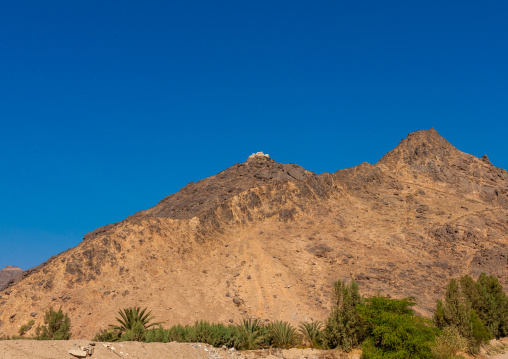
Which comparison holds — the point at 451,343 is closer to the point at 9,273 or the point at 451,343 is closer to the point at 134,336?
the point at 134,336

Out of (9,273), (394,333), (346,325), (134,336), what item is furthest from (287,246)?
(9,273)

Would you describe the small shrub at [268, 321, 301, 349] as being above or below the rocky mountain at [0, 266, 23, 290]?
below

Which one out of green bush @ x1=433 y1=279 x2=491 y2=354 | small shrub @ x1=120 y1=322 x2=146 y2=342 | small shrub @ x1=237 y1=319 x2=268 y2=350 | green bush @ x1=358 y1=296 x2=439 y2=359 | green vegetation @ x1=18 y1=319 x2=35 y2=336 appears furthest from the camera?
green vegetation @ x1=18 y1=319 x2=35 y2=336

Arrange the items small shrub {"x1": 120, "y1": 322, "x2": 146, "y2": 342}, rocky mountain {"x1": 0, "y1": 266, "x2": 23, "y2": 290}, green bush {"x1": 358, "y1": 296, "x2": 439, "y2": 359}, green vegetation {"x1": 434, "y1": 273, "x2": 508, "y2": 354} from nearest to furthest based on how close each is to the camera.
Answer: small shrub {"x1": 120, "y1": 322, "x2": 146, "y2": 342}, green bush {"x1": 358, "y1": 296, "x2": 439, "y2": 359}, green vegetation {"x1": 434, "y1": 273, "x2": 508, "y2": 354}, rocky mountain {"x1": 0, "y1": 266, "x2": 23, "y2": 290}

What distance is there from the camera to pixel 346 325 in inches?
907

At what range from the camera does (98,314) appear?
34469 mm

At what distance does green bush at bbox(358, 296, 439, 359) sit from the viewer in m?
20.2

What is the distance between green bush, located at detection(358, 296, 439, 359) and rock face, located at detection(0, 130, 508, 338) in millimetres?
14228

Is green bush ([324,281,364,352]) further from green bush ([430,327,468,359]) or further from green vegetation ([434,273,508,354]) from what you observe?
green vegetation ([434,273,508,354])

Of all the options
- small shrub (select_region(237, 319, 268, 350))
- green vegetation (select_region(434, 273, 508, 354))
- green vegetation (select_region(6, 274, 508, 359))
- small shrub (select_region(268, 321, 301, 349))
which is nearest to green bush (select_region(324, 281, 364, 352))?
green vegetation (select_region(6, 274, 508, 359))

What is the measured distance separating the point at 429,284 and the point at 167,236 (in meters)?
25.6

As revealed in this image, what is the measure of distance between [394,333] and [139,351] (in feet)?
38.8

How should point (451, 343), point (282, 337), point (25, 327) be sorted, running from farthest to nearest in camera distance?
point (25, 327), point (451, 343), point (282, 337)

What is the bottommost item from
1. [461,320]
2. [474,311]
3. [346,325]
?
[346,325]
